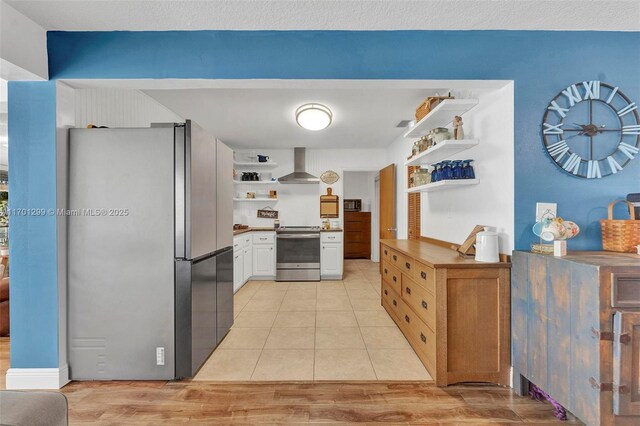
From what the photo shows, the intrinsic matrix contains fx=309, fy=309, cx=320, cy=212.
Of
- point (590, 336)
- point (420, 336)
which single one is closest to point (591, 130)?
point (590, 336)

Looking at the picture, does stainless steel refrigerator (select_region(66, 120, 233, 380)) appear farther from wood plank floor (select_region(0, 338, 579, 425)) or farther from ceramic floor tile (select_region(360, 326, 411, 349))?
ceramic floor tile (select_region(360, 326, 411, 349))

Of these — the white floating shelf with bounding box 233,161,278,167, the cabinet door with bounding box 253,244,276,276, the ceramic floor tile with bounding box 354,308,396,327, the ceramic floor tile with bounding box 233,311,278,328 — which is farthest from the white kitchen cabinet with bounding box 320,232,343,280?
the ceramic floor tile with bounding box 233,311,278,328

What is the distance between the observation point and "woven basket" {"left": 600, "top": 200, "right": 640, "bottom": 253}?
6.46 ft

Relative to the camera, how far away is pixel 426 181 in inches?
131

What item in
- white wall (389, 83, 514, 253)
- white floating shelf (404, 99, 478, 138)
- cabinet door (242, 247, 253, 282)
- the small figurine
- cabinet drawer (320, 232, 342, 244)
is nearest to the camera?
white wall (389, 83, 514, 253)

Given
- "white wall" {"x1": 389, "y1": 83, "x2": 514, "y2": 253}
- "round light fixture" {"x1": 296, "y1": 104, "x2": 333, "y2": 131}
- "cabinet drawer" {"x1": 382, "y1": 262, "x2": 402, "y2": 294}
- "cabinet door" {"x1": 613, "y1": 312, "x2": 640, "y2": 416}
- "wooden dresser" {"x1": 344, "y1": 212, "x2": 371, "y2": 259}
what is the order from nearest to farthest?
1. "cabinet door" {"x1": 613, "y1": 312, "x2": 640, "y2": 416}
2. "white wall" {"x1": 389, "y1": 83, "x2": 514, "y2": 253}
3. "cabinet drawer" {"x1": 382, "y1": 262, "x2": 402, "y2": 294}
4. "round light fixture" {"x1": 296, "y1": 104, "x2": 333, "y2": 131}
5. "wooden dresser" {"x1": 344, "y1": 212, "x2": 371, "y2": 259}

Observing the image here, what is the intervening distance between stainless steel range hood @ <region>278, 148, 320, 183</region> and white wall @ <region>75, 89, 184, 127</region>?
94.2 inches

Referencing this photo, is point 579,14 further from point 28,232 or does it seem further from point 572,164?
point 28,232

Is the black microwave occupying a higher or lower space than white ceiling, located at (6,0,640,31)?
lower

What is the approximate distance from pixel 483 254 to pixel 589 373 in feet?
2.86

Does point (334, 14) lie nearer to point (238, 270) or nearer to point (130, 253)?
point (130, 253)

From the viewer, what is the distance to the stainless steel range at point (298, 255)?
552 centimetres

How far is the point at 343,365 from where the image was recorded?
2.50 meters

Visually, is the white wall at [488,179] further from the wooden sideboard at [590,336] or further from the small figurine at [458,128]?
the wooden sideboard at [590,336]
